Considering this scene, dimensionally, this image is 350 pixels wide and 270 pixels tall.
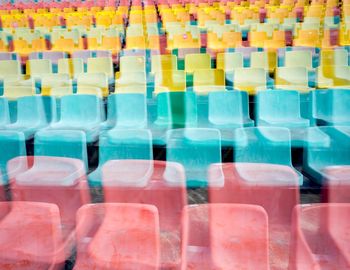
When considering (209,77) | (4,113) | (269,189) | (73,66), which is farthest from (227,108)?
(73,66)

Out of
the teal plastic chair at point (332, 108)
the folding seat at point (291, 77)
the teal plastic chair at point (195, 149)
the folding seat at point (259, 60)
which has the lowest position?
the teal plastic chair at point (195, 149)

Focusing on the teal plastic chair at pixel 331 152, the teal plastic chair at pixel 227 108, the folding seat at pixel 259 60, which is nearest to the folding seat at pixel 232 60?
the folding seat at pixel 259 60

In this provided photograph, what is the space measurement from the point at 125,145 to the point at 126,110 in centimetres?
37

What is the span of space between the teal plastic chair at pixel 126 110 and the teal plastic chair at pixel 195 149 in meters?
0.34

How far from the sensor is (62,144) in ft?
4.22

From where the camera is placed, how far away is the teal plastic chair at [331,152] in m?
1.27

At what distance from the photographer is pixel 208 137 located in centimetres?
124

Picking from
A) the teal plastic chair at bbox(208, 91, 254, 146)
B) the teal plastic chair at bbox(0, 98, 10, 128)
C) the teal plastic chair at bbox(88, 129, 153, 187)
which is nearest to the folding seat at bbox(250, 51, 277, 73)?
the teal plastic chair at bbox(208, 91, 254, 146)

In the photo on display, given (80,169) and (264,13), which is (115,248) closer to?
(80,169)

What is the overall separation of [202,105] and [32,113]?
2.36 feet

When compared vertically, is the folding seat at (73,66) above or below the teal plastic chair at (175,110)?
above

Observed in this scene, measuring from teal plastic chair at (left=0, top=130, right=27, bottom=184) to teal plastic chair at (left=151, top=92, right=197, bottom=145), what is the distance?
506mm

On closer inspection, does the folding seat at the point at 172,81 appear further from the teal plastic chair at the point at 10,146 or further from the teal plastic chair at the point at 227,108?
the teal plastic chair at the point at 10,146

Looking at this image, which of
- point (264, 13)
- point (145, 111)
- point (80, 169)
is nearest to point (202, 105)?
point (145, 111)
